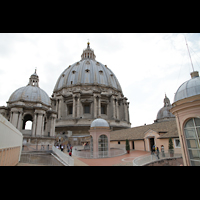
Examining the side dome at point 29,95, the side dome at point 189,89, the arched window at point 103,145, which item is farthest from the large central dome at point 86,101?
the side dome at point 189,89

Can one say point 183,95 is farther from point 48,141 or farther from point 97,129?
point 48,141

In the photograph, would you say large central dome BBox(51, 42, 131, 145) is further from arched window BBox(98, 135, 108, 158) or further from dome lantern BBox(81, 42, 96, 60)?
arched window BBox(98, 135, 108, 158)

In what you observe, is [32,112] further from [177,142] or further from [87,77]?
[177,142]

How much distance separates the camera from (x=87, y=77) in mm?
52375

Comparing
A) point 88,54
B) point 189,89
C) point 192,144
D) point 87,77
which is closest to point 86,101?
point 87,77

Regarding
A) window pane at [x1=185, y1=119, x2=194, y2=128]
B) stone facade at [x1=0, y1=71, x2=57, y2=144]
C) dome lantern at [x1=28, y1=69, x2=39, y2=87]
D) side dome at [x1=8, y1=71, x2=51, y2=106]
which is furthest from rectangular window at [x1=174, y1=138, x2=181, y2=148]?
dome lantern at [x1=28, y1=69, x2=39, y2=87]

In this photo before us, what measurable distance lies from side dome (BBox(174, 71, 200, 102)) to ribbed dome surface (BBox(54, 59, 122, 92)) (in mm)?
42702

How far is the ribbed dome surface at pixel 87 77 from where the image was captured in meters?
51.8

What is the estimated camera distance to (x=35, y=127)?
2878 cm

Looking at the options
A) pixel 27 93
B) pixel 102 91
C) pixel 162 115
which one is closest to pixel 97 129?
Result: pixel 27 93

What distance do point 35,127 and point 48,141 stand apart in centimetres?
386

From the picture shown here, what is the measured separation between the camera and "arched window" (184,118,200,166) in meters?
7.36
